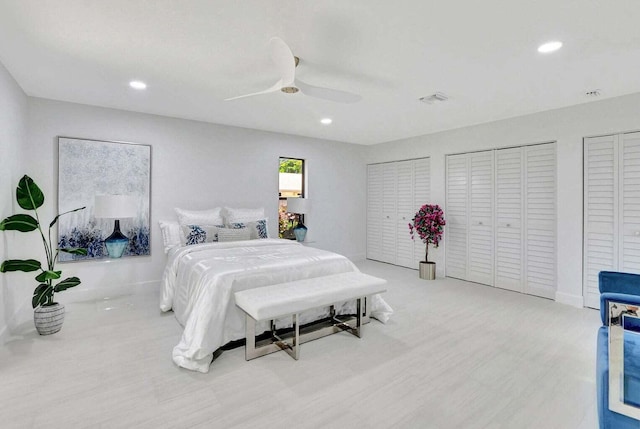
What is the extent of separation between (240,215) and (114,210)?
1.60 metres

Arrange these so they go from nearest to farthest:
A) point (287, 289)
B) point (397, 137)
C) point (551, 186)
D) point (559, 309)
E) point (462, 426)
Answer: point (462, 426), point (287, 289), point (559, 309), point (551, 186), point (397, 137)

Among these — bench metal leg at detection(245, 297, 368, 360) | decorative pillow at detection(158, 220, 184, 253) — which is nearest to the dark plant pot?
bench metal leg at detection(245, 297, 368, 360)

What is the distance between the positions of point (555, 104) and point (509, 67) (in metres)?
1.54

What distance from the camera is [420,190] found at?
5781 millimetres

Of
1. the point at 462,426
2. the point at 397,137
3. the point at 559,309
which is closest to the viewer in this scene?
the point at 462,426

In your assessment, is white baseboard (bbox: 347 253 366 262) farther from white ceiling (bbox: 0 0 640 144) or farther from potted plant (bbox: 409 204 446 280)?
white ceiling (bbox: 0 0 640 144)

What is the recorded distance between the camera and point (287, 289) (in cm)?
280

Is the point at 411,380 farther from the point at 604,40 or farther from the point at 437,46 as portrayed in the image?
the point at 604,40

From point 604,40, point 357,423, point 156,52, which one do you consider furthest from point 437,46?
point 357,423

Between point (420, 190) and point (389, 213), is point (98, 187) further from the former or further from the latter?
point (420, 190)

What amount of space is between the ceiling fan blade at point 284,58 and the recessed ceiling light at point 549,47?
1907 mm

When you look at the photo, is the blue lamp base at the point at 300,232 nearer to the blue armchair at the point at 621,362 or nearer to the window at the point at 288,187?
the window at the point at 288,187

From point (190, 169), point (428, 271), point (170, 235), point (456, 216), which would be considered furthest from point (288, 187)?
point (456, 216)

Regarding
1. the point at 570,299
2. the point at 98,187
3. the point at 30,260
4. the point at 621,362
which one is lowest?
the point at 570,299
